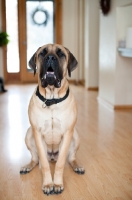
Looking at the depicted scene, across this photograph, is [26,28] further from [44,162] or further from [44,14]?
[44,162]

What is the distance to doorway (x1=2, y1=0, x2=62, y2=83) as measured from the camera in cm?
812

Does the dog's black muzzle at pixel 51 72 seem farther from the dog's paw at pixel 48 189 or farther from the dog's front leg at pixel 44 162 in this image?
the dog's paw at pixel 48 189

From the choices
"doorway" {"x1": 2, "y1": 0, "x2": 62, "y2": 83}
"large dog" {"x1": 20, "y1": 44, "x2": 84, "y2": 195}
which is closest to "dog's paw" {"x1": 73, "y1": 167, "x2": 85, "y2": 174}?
"large dog" {"x1": 20, "y1": 44, "x2": 84, "y2": 195}

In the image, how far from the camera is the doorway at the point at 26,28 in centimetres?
812

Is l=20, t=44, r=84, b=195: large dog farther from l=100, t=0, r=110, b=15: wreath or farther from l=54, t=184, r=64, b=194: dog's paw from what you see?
l=100, t=0, r=110, b=15: wreath

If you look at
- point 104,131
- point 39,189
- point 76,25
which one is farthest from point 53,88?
point 76,25

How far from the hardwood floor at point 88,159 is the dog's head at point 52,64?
0.79 m

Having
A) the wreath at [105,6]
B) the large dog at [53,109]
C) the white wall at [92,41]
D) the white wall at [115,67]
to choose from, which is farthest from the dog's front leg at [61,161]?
the white wall at [92,41]

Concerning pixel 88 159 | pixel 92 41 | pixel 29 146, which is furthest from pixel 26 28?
pixel 29 146

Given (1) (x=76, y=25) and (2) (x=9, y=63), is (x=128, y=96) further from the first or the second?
(2) (x=9, y=63)

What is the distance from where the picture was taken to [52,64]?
2.19 m

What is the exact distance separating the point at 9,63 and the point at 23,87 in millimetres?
1127

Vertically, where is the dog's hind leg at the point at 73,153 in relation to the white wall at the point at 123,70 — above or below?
below

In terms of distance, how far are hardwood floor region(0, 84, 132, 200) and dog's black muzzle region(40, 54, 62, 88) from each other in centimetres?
79
